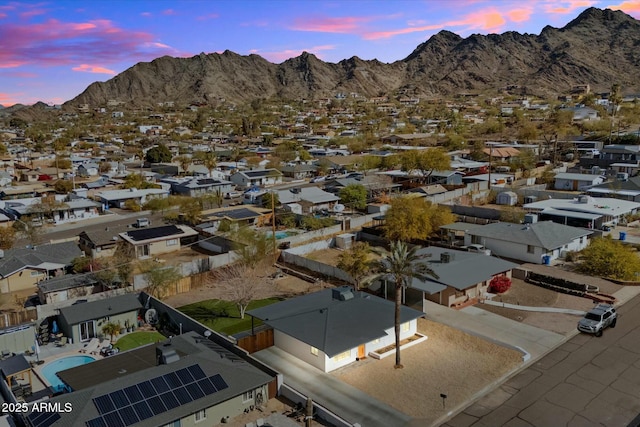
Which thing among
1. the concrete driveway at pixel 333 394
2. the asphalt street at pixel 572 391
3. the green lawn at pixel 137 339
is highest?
the asphalt street at pixel 572 391

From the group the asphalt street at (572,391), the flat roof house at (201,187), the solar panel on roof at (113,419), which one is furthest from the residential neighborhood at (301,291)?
the asphalt street at (572,391)

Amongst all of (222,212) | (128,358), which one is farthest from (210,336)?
(222,212)

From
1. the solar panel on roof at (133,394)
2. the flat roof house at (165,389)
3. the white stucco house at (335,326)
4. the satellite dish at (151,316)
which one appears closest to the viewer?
the flat roof house at (165,389)

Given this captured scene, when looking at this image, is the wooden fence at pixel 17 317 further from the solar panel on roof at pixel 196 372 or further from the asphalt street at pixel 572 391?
the asphalt street at pixel 572 391

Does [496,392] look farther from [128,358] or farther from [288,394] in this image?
[128,358]

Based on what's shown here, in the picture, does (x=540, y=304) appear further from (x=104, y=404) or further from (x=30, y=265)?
(x=30, y=265)

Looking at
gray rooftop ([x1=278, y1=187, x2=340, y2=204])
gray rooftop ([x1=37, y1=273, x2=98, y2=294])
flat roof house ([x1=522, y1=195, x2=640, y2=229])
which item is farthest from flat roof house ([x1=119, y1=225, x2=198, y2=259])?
flat roof house ([x1=522, y1=195, x2=640, y2=229])

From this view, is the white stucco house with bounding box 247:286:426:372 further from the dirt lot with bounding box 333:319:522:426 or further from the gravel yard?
the gravel yard
